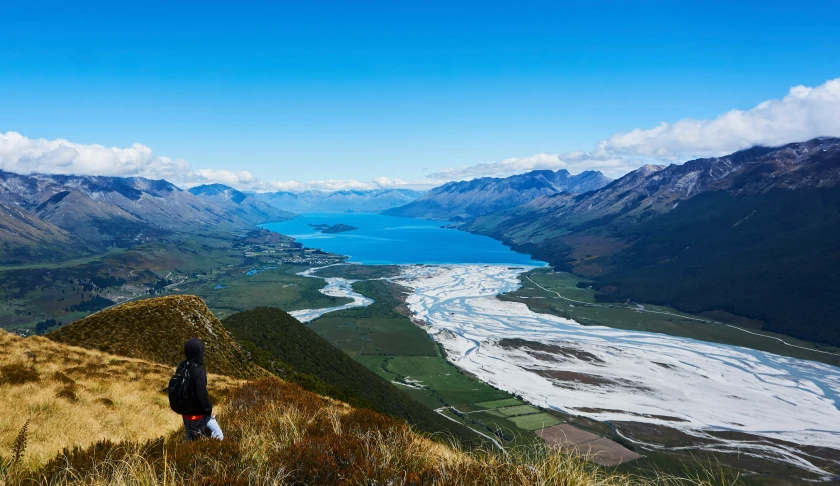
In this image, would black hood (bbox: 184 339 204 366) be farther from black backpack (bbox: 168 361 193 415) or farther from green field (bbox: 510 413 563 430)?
green field (bbox: 510 413 563 430)

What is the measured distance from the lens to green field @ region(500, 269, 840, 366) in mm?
119381

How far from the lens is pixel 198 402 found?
888 cm

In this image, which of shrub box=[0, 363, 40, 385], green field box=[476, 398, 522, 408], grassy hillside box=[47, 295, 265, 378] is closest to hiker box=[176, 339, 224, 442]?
shrub box=[0, 363, 40, 385]

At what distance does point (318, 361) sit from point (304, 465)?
56.0 m

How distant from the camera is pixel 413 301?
563ft

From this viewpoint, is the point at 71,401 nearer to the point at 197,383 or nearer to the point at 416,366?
the point at 197,383

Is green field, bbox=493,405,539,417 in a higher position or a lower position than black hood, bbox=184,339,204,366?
lower

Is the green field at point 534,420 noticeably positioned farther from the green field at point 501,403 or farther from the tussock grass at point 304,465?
the tussock grass at point 304,465

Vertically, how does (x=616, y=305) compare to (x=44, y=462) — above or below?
below

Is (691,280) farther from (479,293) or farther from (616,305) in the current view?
(479,293)

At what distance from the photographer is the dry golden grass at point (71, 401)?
360 inches

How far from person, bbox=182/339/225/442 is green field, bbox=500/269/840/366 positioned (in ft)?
486

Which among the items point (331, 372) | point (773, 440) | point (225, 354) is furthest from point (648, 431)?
point (225, 354)

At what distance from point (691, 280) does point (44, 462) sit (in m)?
222
